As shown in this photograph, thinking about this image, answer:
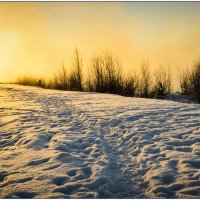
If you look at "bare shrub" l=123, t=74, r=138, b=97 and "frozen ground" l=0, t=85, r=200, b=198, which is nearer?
"frozen ground" l=0, t=85, r=200, b=198

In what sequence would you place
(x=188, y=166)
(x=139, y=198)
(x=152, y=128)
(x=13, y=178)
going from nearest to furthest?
1. (x=139, y=198)
2. (x=13, y=178)
3. (x=188, y=166)
4. (x=152, y=128)

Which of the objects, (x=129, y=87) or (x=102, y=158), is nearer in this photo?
(x=102, y=158)

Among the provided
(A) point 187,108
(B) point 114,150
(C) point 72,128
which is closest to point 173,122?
(A) point 187,108

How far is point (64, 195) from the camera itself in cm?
307

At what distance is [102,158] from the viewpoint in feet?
14.1

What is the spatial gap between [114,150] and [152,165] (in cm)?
108

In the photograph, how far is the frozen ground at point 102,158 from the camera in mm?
3215

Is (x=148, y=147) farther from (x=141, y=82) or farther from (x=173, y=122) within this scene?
(x=141, y=82)

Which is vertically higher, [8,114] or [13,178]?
[8,114]

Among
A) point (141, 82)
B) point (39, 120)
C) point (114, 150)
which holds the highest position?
point (141, 82)

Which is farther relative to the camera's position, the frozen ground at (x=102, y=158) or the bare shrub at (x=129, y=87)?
the bare shrub at (x=129, y=87)

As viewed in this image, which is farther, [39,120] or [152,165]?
[39,120]

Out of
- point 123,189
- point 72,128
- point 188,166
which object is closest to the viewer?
point 123,189

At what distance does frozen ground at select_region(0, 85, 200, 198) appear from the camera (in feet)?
10.5
